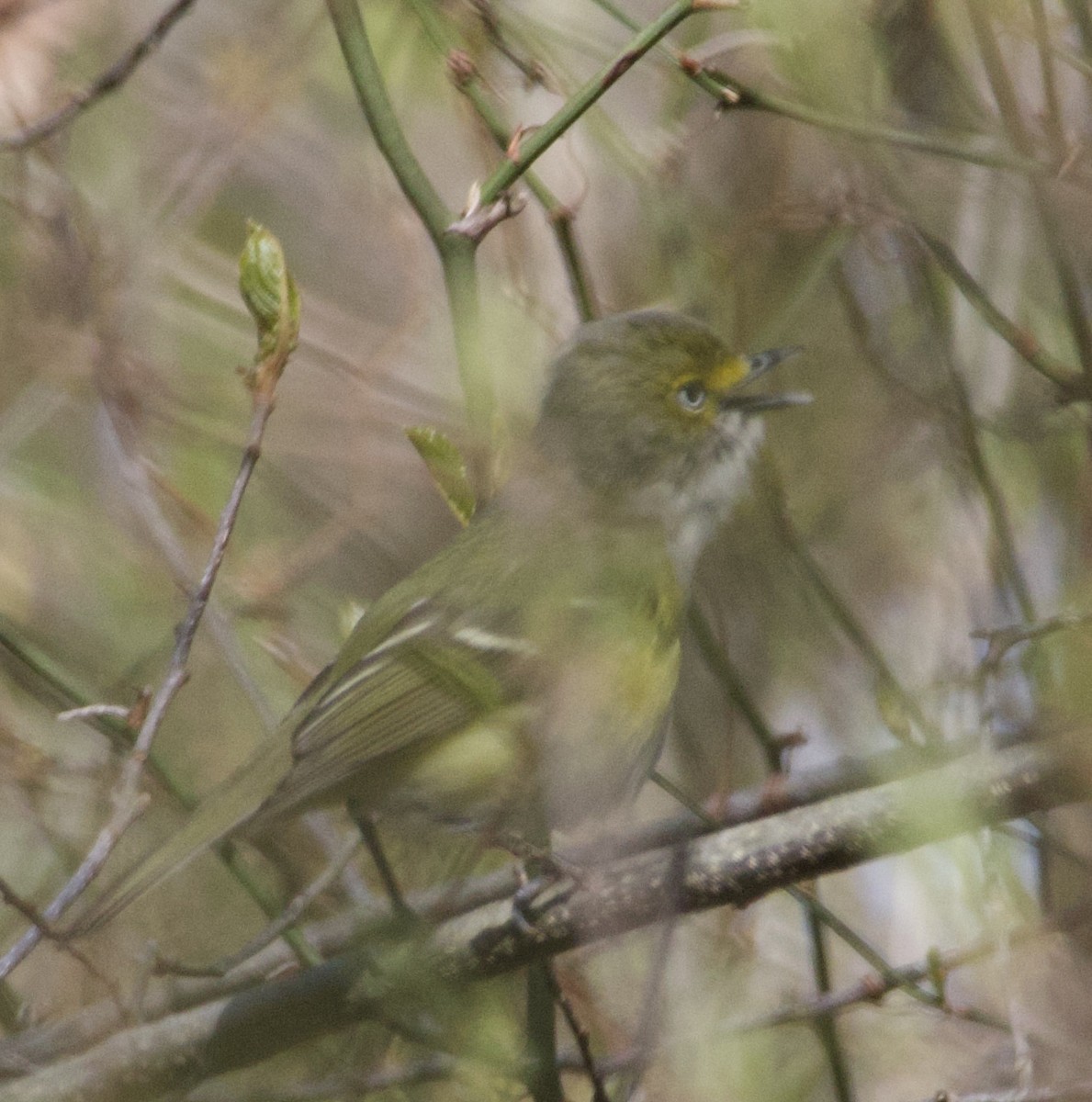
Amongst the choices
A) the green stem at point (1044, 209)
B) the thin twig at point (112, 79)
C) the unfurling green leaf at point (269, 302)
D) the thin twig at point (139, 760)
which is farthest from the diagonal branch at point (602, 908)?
the thin twig at point (112, 79)

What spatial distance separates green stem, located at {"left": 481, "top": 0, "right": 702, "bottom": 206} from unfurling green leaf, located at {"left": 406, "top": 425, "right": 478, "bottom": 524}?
42 centimetres

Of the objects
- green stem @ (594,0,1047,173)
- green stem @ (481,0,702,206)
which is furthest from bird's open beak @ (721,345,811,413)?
green stem @ (481,0,702,206)

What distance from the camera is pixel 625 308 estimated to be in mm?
4879

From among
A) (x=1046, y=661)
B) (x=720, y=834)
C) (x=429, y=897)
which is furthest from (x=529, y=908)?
(x=1046, y=661)

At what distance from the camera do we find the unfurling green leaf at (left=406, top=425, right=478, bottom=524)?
2.59 metres

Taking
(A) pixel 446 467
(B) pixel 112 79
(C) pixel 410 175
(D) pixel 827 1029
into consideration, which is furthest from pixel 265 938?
(B) pixel 112 79

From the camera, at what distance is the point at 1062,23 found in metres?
3.13

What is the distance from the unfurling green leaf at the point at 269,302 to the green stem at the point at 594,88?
381 mm

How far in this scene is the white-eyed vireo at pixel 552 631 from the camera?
288cm

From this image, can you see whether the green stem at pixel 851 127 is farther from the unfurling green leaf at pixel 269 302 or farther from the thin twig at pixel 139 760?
the thin twig at pixel 139 760

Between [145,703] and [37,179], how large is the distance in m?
1.87

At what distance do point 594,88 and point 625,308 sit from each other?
2565 mm

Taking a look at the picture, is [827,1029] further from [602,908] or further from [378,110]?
[378,110]

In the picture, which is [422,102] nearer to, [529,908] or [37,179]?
[37,179]
